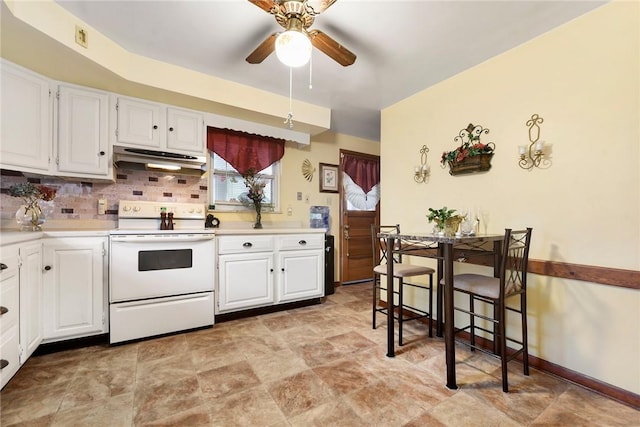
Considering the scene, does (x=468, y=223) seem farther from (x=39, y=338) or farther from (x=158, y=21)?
(x=39, y=338)

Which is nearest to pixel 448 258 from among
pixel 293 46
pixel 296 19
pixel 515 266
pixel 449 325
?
pixel 449 325

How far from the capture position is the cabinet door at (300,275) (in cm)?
312

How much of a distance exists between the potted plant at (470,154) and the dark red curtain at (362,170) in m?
1.94

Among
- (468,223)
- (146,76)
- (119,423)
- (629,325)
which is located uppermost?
(146,76)

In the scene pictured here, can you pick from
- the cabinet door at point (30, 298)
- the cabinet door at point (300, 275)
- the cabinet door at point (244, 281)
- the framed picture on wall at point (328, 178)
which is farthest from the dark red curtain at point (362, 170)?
the cabinet door at point (30, 298)

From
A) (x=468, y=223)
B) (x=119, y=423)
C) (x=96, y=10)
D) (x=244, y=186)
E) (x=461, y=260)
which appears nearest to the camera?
(x=119, y=423)

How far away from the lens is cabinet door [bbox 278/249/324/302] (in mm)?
3119

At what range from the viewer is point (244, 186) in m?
3.53

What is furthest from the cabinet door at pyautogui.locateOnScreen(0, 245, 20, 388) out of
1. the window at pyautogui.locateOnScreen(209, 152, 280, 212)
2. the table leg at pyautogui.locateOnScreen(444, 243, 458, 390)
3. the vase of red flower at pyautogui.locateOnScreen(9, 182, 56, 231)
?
the table leg at pyautogui.locateOnScreen(444, 243, 458, 390)

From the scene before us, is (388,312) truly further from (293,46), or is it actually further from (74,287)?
(74,287)

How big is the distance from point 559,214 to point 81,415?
3193mm

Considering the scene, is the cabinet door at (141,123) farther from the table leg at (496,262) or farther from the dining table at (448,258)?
the table leg at (496,262)

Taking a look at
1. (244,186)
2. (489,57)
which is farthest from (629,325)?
(244,186)

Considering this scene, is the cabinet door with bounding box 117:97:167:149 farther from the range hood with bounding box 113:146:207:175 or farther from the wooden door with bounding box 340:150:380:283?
the wooden door with bounding box 340:150:380:283
